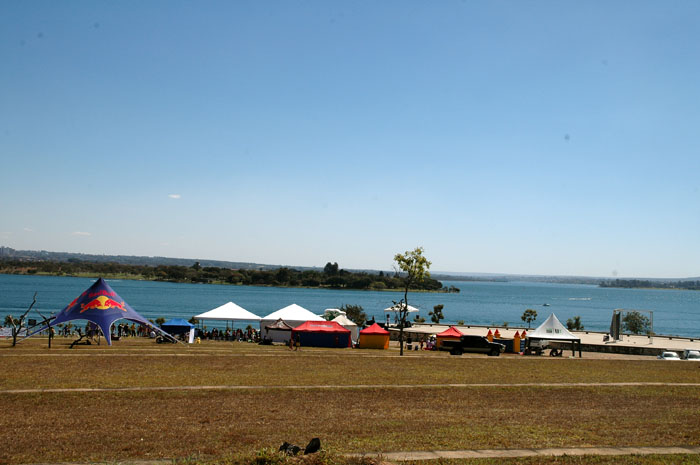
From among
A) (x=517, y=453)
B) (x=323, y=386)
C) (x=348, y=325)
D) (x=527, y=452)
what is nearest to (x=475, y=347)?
(x=348, y=325)

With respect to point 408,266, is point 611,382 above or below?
below

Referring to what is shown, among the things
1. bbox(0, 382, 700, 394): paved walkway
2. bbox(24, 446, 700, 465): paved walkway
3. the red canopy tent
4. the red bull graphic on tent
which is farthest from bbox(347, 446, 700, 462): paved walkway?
the red canopy tent

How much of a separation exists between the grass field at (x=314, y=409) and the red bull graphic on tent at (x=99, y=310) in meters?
7.98

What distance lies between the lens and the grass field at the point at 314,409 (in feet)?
Answer: 34.3

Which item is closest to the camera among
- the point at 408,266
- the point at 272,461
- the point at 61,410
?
the point at 272,461

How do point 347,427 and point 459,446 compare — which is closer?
point 459,446

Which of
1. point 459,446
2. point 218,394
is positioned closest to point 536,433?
point 459,446

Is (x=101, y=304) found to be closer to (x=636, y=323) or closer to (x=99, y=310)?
(x=99, y=310)

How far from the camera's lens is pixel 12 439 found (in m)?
10.4

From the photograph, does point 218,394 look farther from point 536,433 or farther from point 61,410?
point 536,433

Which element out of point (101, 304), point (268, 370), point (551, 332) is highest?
point (101, 304)

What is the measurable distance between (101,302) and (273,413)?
2230cm

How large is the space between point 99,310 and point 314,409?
72.0 ft

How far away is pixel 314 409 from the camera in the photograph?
13.8 meters
